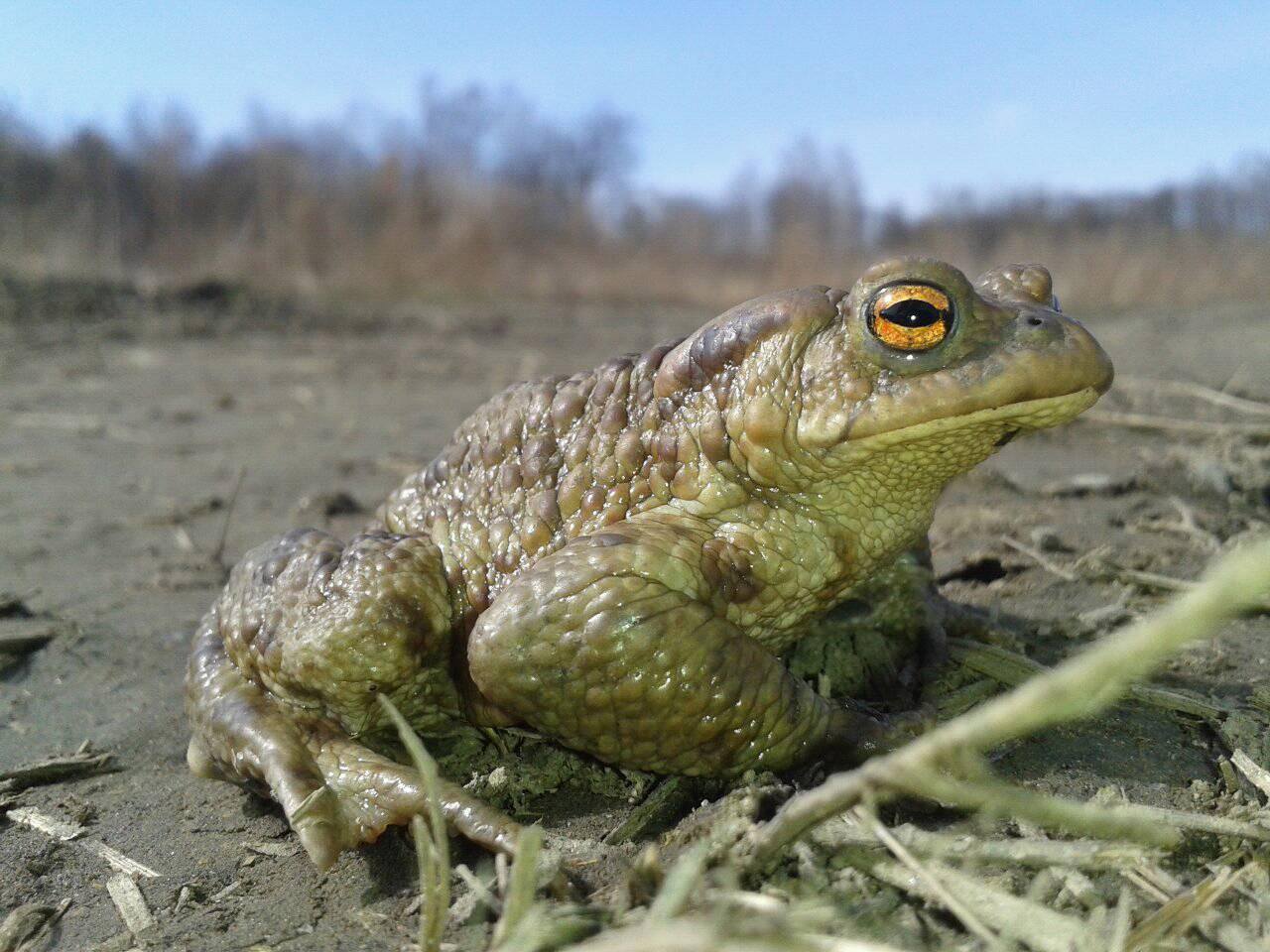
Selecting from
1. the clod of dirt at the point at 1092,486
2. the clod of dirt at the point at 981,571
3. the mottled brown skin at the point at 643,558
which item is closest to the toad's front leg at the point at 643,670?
the mottled brown skin at the point at 643,558

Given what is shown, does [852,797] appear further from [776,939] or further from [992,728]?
[992,728]

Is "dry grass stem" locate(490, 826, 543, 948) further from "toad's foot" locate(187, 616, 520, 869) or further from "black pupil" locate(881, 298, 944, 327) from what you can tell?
"black pupil" locate(881, 298, 944, 327)

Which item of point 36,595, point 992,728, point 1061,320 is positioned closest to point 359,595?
point 992,728

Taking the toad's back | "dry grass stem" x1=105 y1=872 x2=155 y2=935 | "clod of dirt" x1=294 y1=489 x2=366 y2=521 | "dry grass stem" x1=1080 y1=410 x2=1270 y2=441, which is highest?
the toad's back

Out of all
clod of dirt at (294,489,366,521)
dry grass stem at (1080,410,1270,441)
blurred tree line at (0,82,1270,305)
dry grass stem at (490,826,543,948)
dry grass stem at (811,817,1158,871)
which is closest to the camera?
dry grass stem at (490,826,543,948)

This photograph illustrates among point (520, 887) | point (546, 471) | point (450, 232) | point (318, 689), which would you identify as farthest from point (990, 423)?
point (450, 232)

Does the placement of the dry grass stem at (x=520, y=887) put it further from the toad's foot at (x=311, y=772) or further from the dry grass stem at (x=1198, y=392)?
the dry grass stem at (x=1198, y=392)

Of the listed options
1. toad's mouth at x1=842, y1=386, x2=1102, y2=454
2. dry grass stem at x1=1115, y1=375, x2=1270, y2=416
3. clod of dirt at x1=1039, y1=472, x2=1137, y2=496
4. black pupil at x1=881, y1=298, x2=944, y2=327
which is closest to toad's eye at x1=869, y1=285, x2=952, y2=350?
black pupil at x1=881, y1=298, x2=944, y2=327
